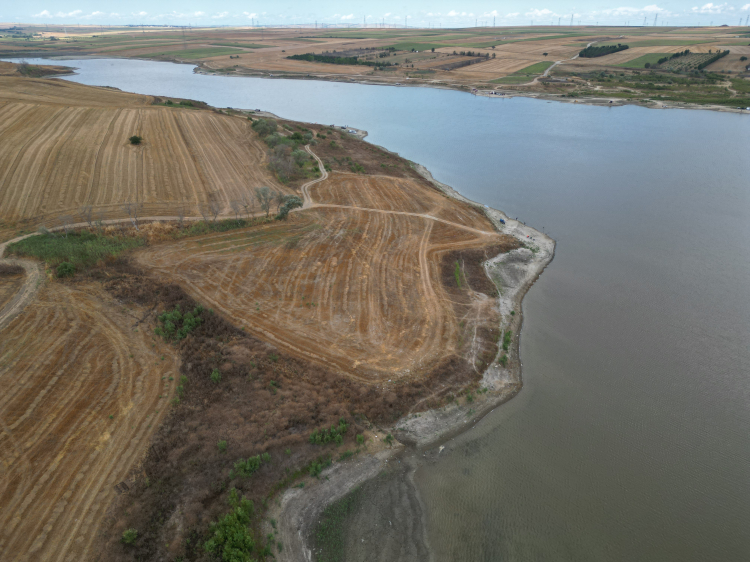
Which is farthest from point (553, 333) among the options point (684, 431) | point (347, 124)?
point (347, 124)

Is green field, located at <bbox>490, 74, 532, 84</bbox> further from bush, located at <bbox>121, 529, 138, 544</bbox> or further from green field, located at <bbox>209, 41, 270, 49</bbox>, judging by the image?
bush, located at <bbox>121, 529, 138, 544</bbox>

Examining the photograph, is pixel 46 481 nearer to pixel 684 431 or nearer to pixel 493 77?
pixel 684 431

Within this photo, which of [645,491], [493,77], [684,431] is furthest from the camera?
[493,77]

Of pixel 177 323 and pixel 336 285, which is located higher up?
pixel 177 323

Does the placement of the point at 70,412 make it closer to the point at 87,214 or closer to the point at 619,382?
the point at 87,214

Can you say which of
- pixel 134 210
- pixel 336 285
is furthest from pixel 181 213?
pixel 336 285

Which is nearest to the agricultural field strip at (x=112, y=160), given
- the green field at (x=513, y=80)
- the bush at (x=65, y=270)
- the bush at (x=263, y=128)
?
the bush at (x=263, y=128)
